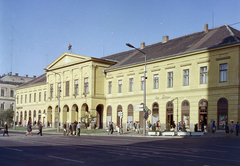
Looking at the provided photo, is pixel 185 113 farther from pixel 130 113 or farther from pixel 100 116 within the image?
pixel 100 116

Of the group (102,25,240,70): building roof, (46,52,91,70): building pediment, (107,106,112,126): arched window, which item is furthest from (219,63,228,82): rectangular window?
(46,52,91,70): building pediment

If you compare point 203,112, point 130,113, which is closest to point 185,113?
point 203,112

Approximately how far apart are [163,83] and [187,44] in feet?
22.0

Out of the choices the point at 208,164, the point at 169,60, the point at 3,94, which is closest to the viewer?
the point at 208,164

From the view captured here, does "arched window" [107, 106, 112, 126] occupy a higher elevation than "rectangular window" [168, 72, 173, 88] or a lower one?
lower

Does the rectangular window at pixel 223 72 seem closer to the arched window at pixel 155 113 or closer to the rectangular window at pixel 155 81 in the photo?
the rectangular window at pixel 155 81

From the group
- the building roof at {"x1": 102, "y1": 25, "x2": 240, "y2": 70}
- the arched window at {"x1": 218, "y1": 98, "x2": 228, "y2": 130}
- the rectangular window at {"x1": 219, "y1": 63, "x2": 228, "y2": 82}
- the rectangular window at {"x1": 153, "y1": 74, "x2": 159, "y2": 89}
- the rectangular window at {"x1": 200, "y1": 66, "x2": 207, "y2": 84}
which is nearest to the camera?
the arched window at {"x1": 218, "y1": 98, "x2": 228, "y2": 130}

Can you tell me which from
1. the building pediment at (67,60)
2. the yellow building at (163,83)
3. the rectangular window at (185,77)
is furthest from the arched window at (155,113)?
the building pediment at (67,60)

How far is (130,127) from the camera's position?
4750cm

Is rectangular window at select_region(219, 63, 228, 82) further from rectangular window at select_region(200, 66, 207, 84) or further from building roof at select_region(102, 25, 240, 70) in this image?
building roof at select_region(102, 25, 240, 70)

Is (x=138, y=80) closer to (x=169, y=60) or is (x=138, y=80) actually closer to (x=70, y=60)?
(x=169, y=60)

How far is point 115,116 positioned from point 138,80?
26.7ft

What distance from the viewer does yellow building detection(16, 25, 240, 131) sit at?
37531mm

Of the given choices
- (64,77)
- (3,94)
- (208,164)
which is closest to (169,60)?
(64,77)
